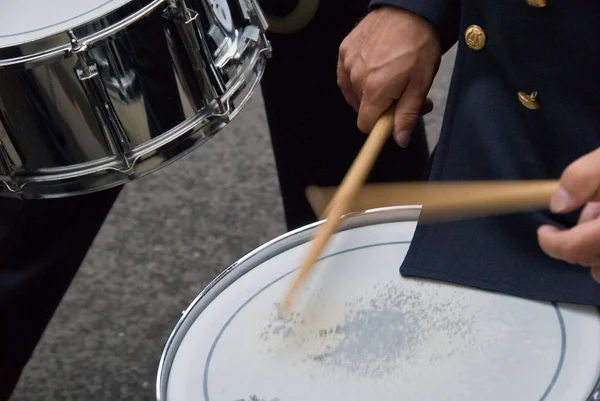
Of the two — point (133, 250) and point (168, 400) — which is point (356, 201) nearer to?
point (168, 400)

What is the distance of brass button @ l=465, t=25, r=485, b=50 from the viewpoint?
617 mm

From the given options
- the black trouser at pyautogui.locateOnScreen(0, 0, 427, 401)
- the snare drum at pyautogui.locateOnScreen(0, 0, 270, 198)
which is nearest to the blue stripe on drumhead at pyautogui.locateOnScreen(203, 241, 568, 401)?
the snare drum at pyautogui.locateOnScreen(0, 0, 270, 198)

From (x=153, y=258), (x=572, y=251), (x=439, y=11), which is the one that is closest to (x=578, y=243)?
(x=572, y=251)

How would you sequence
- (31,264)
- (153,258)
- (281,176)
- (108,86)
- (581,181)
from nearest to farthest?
(581,181) → (108,86) → (31,264) → (281,176) → (153,258)

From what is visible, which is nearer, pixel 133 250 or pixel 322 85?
pixel 322 85

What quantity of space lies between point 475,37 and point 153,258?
868mm

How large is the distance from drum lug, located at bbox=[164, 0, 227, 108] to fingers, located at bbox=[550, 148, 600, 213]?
1.42ft

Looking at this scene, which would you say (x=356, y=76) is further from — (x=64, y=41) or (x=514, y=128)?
(x=64, y=41)

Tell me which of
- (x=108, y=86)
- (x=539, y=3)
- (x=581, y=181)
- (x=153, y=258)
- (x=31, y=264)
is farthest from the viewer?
(x=153, y=258)

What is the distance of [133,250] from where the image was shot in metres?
1.40

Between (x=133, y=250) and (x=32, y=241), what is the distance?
0.48 metres

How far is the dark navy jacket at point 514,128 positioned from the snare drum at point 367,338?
18 mm

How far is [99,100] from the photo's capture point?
30.9 inches

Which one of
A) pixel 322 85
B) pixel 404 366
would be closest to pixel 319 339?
pixel 404 366
